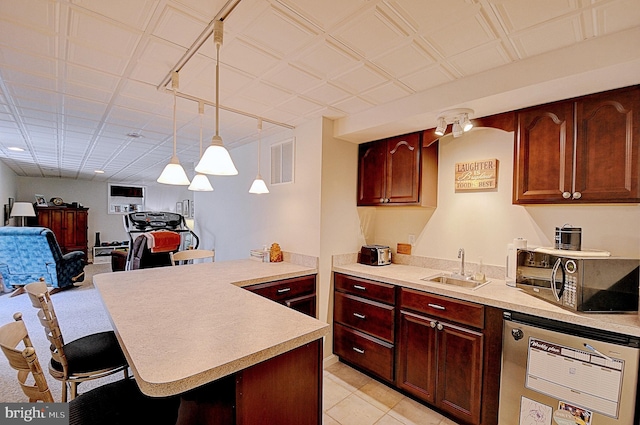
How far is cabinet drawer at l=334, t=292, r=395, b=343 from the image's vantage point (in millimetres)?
2367

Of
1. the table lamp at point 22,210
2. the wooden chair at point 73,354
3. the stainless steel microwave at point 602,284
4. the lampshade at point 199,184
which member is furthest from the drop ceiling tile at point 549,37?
the table lamp at point 22,210

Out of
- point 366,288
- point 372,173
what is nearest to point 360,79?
point 372,173

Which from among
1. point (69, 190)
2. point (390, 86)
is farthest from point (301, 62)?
point (69, 190)

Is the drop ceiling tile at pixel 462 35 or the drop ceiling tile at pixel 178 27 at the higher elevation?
the drop ceiling tile at pixel 462 35

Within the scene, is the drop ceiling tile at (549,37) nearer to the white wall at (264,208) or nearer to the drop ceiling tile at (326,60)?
the drop ceiling tile at (326,60)

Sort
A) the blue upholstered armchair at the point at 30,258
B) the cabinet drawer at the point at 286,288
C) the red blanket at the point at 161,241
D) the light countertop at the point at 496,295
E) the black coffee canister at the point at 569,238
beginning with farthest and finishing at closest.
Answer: the blue upholstered armchair at the point at 30,258
the red blanket at the point at 161,241
the cabinet drawer at the point at 286,288
the black coffee canister at the point at 569,238
the light countertop at the point at 496,295

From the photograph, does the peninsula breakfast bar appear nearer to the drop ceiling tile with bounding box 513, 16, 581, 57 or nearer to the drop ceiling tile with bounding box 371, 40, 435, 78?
the drop ceiling tile with bounding box 371, 40, 435, 78

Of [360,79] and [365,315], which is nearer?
[360,79]

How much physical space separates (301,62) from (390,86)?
27.9 inches

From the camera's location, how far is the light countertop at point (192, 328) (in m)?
0.94

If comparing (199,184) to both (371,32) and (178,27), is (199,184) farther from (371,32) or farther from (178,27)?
(371,32)

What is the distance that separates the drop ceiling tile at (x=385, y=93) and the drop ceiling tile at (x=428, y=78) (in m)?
0.08

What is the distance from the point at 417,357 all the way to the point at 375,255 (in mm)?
968

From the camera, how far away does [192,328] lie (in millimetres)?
1259
